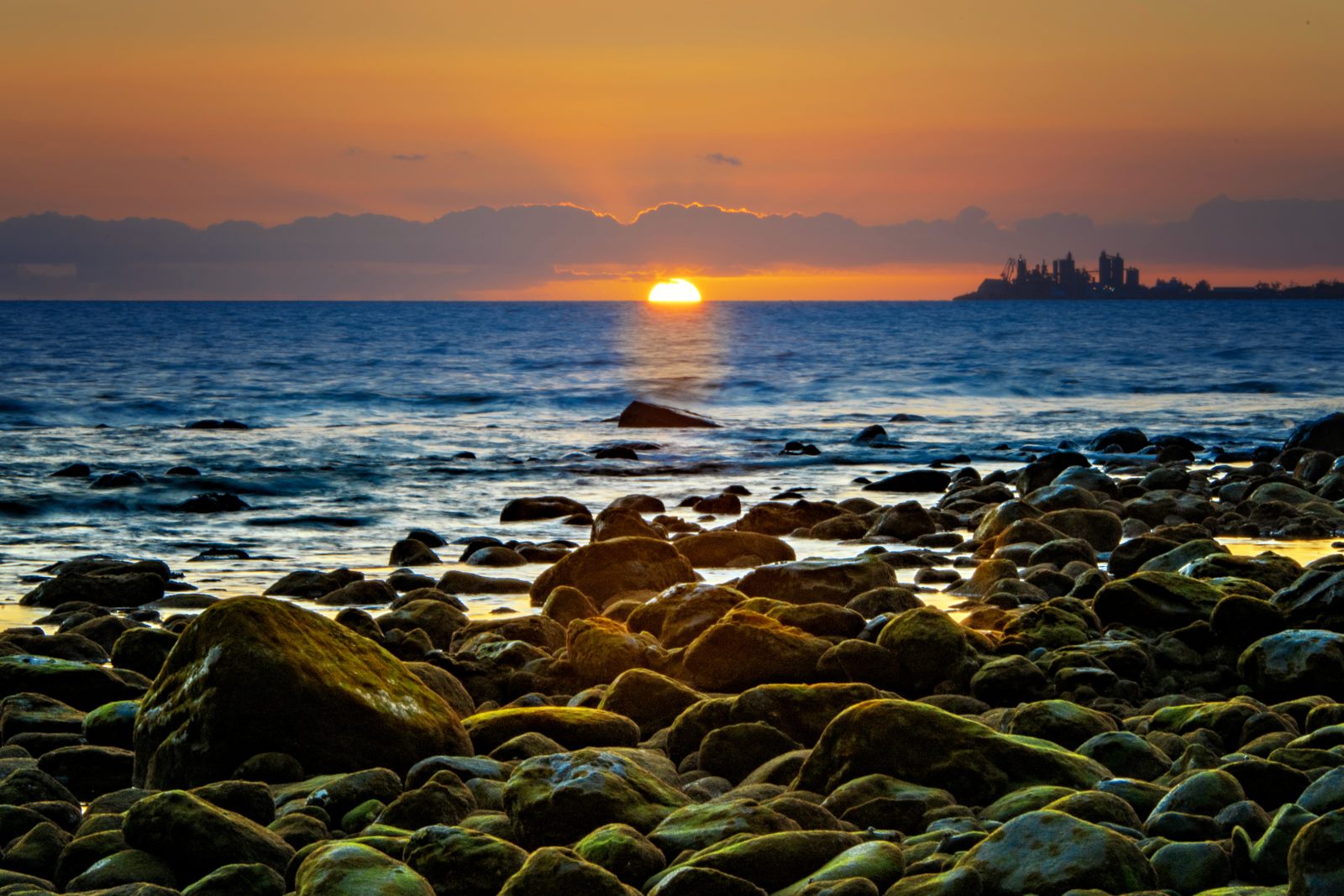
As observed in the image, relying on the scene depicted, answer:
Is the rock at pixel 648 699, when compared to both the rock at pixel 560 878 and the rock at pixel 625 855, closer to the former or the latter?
the rock at pixel 625 855

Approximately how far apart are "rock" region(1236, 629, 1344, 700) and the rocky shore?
14 millimetres

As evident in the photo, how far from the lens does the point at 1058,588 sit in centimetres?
873

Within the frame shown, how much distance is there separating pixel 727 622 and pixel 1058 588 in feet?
10.5

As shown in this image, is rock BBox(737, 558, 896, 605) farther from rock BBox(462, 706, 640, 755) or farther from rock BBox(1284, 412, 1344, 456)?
rock BBox(1284, 412, 1344, 456)

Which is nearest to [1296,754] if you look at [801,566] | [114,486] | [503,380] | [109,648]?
[801,566]

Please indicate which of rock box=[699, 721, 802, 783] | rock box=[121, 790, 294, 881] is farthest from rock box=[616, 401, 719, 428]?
rock box=[121, 790, 294, 881]

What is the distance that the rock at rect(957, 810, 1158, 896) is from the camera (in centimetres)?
340

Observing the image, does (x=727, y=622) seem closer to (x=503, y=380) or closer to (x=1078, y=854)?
(x=1078, y=854)

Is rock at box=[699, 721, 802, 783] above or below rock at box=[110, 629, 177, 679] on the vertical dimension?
above

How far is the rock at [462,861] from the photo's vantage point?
3859 mm

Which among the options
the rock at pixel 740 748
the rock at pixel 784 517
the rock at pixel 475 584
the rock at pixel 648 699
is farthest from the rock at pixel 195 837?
the rock at pixel 784 517

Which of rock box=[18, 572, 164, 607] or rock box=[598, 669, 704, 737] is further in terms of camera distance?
rock box=[18, 572, 164, 607]

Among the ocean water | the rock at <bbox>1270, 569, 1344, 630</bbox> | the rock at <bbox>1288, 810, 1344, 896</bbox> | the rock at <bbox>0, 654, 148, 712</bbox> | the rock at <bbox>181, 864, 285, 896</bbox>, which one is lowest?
the ocean water

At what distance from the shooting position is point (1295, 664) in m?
5.83
